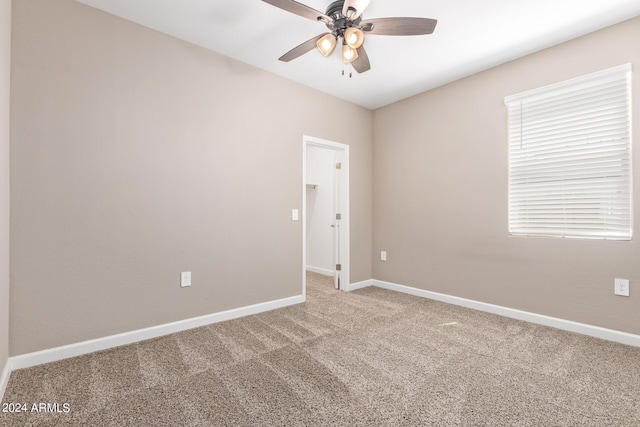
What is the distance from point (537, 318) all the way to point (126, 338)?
3682mm

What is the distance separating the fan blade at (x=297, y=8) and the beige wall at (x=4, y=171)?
1.64 meters

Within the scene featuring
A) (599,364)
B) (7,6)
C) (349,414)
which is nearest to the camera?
(349,414)

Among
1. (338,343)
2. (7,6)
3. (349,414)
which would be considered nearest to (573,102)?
(338,343)

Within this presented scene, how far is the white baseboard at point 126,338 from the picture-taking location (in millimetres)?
1996

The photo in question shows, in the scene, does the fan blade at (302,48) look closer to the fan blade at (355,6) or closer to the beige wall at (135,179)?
the fan blade at (355,6)

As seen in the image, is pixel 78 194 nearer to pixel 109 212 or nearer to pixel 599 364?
pixel 109 212

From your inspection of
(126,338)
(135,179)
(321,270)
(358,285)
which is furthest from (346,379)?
(321,270)

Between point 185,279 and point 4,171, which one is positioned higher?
point 4,171

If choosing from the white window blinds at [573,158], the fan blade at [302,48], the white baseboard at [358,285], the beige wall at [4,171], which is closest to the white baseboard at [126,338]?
the beige wall at [4,171]

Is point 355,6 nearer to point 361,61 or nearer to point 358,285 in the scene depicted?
point 361,61

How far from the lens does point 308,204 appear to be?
5.59 metres

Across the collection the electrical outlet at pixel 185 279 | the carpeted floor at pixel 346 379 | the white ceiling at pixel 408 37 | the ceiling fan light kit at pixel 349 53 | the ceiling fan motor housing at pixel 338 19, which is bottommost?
the carpeted floor at pixel 346 379

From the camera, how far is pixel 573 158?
261cm

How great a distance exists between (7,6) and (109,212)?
4.68ft
